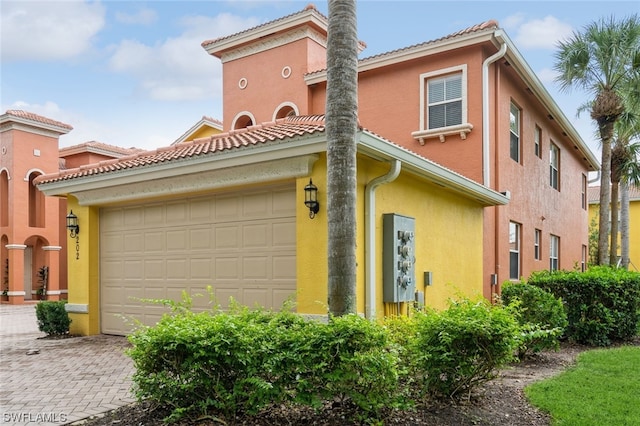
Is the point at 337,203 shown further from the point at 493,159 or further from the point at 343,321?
the point at 493,159

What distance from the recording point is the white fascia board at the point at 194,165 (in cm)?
740

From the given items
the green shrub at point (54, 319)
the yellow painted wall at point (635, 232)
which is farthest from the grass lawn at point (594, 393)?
the yellow painted wall at point (635, 232)

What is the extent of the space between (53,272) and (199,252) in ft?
56.5

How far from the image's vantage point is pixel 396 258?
27.1 feet

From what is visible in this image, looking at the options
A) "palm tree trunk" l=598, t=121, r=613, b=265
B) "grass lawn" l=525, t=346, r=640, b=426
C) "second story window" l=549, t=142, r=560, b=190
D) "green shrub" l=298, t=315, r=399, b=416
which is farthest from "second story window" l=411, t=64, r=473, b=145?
"green shrub" l=298, t=315, r=399, b=416

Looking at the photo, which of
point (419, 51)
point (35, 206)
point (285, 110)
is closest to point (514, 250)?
point (419, 51)

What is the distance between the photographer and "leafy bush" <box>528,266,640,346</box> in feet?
32.6

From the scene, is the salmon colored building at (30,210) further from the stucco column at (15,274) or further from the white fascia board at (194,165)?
the white fascia board at (194,165)

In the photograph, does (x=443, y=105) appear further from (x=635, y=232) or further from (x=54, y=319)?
(x=635, y=232)

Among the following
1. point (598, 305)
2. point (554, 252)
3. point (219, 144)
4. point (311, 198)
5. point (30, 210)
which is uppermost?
point (219, 144)

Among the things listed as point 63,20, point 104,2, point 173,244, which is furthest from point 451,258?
point 63,20

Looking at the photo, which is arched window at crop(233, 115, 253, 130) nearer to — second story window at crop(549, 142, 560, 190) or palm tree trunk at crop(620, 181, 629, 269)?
second story window at crop(549, 142, 560, 190)

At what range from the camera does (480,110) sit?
11.9m

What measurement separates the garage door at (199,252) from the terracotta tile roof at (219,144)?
844 mm
